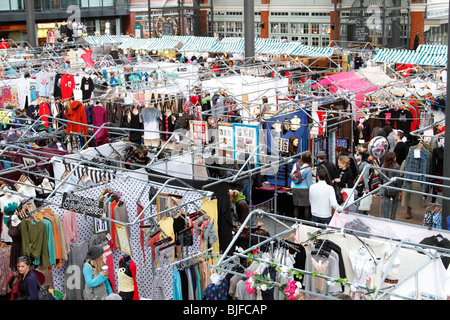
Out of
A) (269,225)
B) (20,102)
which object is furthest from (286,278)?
(20,102)

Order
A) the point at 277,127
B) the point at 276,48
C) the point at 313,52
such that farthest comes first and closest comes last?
the point at 276,48 → the point at 313,52 → the point at 277,127

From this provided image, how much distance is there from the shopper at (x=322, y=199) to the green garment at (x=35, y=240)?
3813 millimetres

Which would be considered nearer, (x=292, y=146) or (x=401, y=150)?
(x=401, y=150)

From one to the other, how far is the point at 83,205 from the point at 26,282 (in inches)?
41.8

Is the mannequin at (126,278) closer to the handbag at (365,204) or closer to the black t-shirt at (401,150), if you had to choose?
the handbag at (365,204)

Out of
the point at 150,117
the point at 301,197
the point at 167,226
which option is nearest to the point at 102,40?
the point at 150,117

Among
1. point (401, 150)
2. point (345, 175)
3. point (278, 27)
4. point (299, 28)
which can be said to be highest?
point (278, 27)

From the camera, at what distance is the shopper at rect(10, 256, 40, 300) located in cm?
673

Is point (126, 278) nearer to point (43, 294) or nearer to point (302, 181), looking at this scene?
point (43, 294)

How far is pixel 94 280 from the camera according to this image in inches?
281

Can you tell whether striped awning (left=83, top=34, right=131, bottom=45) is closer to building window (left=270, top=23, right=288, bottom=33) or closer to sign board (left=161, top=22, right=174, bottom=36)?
sign board (left=161, top=22, right=174, bottom=36)

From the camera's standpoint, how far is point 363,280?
6.33 meters

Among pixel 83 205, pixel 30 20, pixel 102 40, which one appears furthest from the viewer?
pixel 102 40

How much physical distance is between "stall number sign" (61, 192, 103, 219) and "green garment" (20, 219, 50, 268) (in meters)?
0.73
